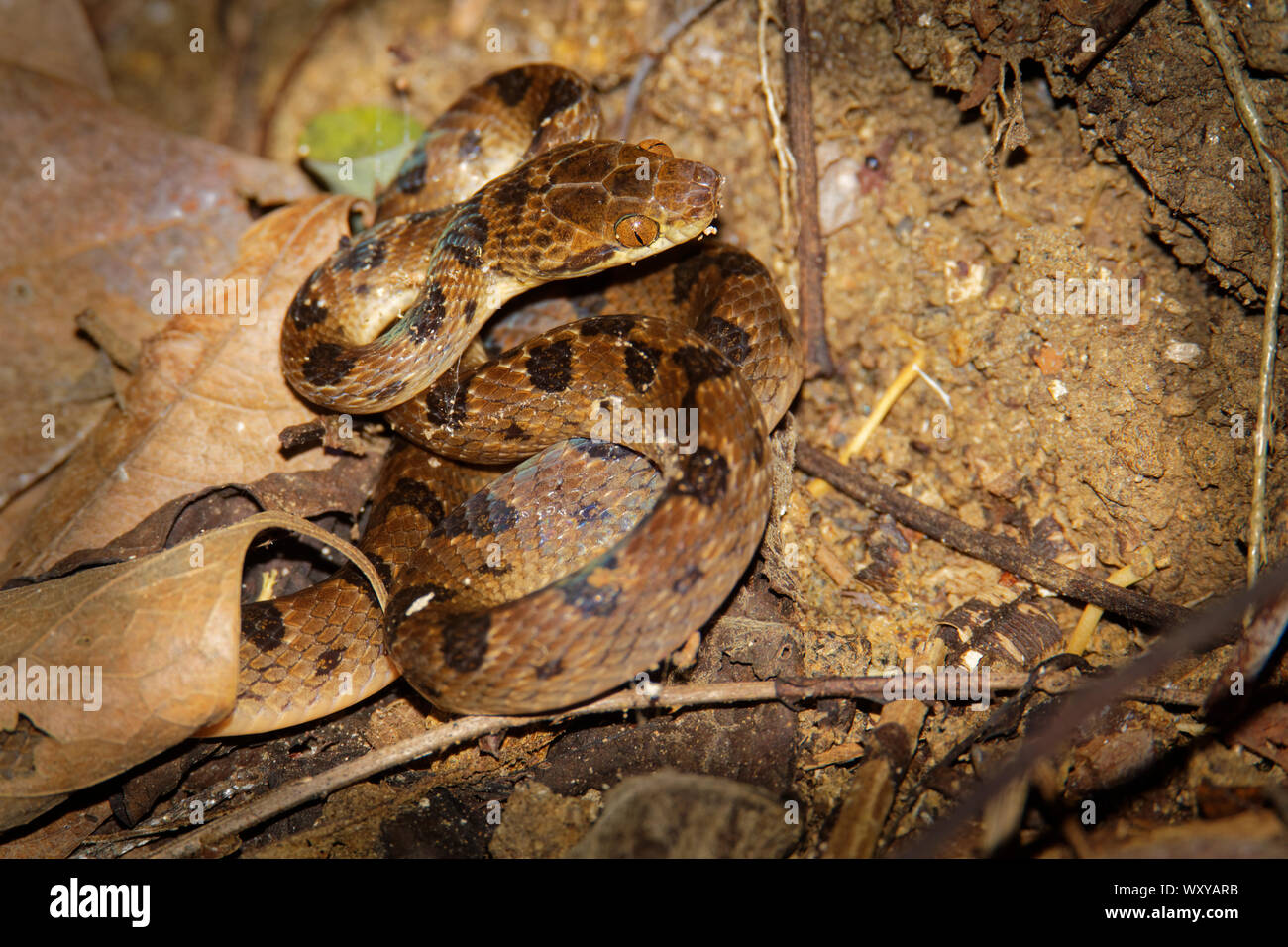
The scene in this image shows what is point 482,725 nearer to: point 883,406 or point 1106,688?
point 1106,688

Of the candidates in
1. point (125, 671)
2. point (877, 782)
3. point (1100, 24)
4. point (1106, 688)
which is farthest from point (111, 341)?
point (1100, 24)

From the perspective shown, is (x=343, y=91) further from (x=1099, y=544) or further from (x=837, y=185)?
(x=1099, y=544)

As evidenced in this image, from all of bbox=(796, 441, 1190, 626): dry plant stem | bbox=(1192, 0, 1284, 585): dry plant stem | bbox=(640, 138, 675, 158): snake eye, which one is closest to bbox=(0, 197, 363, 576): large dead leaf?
bbox=(640, 138, 675, 158): snake eye

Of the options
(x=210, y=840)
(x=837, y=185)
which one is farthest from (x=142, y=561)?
(x=837, y=185)

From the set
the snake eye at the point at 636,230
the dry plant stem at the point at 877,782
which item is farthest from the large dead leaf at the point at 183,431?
the dry plant stem at the point at 877,782

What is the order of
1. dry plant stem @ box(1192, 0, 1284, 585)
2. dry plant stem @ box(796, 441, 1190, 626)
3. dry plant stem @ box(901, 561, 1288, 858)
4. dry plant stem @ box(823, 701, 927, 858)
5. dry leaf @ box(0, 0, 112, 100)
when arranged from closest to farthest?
dry plant stem @ box(901, 561, 1288, 858)
dry plant stem @ box(823, 701, 927, 858)
dry plant stem @ box(1192, 0, 1284, 585)
dry plant stem @ box(796, 441, 1190, 626)
dry leaf @ box(0, 0, 112, 100)

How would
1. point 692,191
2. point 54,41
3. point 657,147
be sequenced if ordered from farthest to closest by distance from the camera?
point 54,41
point 657,147
point 692,191

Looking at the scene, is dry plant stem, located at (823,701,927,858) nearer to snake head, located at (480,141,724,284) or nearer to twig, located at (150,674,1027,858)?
twig, located at (150,674,1027,858)

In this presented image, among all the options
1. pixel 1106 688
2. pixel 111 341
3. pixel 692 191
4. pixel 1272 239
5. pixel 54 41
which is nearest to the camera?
pixel 1106 688
